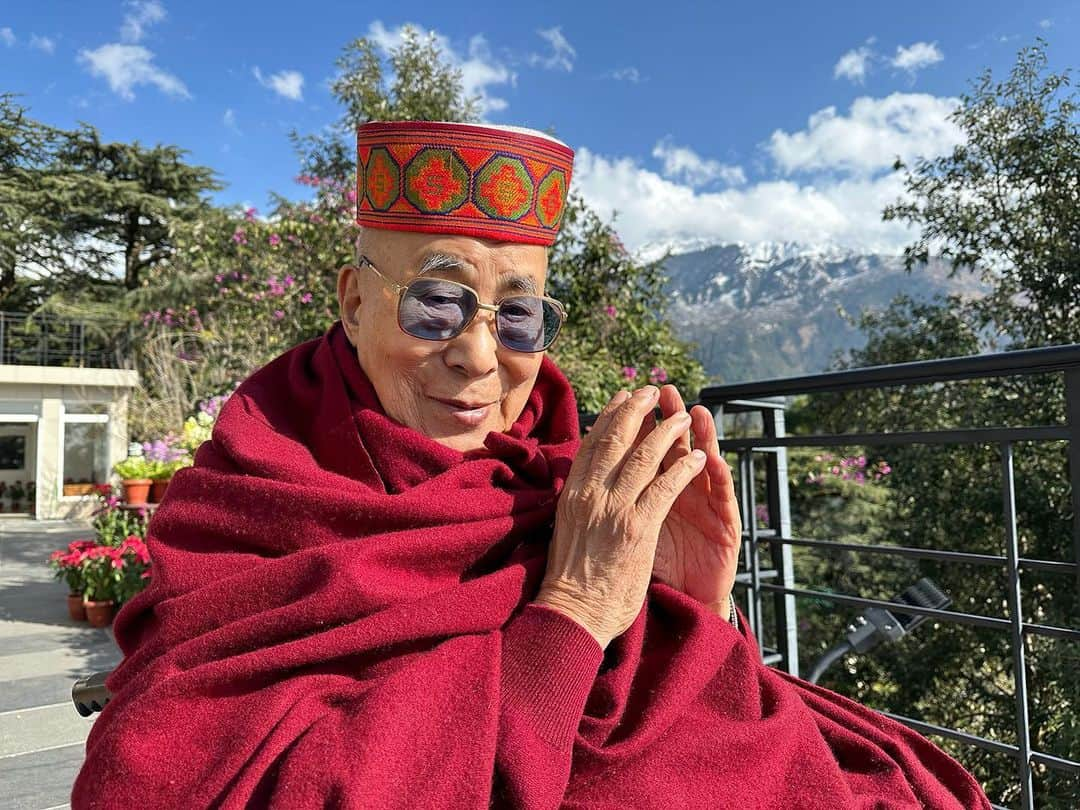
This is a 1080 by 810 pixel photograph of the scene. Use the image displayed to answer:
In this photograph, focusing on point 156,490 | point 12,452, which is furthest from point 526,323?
point 12,452

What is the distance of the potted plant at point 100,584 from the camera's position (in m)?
5.70

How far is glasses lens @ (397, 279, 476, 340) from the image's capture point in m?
1.18

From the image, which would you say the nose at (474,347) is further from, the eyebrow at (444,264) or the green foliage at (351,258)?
the green foliage at (351,258)

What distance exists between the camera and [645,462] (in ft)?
3.61

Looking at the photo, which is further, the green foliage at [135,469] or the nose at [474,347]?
the green foliage at [135,469]

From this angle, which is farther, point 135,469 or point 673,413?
point 135,469

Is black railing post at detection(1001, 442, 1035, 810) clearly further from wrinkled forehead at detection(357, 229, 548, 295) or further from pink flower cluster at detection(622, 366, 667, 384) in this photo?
pink flower cluster at detection(622, 366, 667, 384)

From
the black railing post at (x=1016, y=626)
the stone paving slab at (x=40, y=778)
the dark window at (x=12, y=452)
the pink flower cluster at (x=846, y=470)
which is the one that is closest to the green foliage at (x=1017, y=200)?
the pink flower cluster at (x=846, y=470)

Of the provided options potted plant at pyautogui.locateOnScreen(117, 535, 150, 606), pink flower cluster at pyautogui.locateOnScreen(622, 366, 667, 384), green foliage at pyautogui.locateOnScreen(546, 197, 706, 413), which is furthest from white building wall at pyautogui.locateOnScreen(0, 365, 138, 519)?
pink flower cluster at pyautogui.locateOnScreen(622, 366, 667, 384)

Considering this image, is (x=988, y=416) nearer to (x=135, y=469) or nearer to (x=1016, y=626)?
(x=1016, y=626)

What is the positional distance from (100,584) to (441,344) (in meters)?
5.64

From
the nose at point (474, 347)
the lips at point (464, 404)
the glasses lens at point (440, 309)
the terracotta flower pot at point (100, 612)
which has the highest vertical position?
the glasses lens at point (440, 309)

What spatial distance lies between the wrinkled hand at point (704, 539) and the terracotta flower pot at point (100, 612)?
5605 mm

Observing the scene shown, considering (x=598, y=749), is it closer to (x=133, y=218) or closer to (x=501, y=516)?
(x=501, y=516)
